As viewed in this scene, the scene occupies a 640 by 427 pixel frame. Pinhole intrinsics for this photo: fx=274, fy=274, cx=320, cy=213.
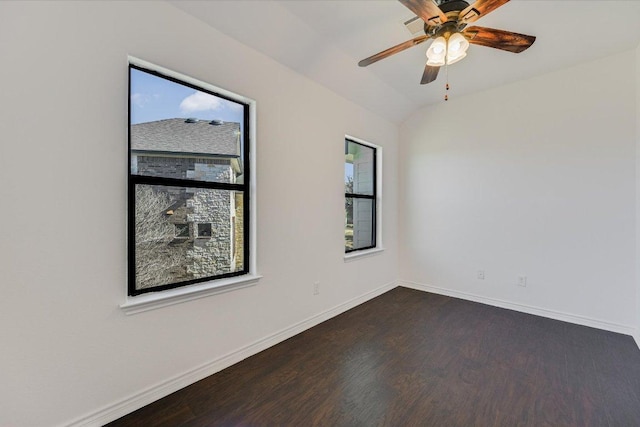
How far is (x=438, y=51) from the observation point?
75.1 inches

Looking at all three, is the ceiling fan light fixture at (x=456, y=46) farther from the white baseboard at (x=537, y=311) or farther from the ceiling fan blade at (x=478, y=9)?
the white baseboard at (x=537, y=311)

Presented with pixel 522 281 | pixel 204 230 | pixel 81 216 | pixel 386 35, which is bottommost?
pixel 522 281

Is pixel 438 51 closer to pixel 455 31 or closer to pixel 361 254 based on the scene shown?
pixel 455 31

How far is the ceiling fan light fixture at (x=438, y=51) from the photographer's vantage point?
1869 mm

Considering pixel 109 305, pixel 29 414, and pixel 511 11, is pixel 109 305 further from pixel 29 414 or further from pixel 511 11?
pixel 511 11

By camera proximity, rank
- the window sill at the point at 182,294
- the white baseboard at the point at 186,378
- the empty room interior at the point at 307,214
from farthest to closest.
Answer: the window sill at the point at 182,294 < the white baseboard at the point at 186,378 < the empty room interior at the point at 307,214

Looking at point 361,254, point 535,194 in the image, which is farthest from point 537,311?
point 361,254

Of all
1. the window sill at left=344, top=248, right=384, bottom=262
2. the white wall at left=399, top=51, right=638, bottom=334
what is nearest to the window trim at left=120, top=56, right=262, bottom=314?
the window sill at left=344, top=248, right=384, bottom=262

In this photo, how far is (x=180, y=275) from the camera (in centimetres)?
203

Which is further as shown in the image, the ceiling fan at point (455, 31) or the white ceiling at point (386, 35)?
the white ceiling at point (386, 35)

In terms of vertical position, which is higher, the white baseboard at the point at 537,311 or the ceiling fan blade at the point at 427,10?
the ceiling fan blade at the point at 427,10

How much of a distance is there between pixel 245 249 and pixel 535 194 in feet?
11.1

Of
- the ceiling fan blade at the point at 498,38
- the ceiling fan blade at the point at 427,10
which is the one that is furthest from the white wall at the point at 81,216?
the ceiling fan blade at the point at 498,38

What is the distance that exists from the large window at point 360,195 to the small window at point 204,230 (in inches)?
68.5
